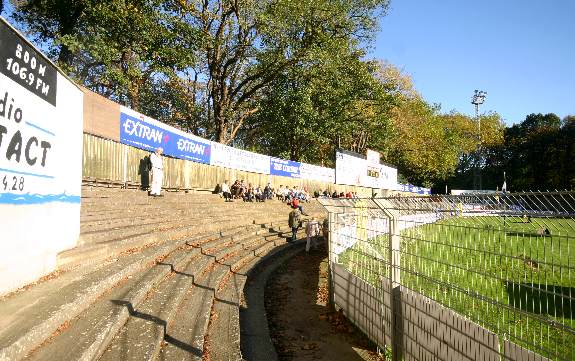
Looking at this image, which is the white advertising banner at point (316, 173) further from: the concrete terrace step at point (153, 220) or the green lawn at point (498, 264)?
the green lawn at point (498, 264)

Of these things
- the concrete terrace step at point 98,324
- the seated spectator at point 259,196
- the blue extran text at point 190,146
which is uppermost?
the blue extran text at point 190,146

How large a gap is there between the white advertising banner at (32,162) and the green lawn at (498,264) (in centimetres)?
422

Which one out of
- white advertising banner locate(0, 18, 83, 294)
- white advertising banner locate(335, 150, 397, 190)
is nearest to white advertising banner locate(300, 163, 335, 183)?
white advertising banner locate(335, 150, 397, 190)

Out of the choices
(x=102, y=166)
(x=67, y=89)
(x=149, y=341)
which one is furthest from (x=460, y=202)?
(x=102, y=166)

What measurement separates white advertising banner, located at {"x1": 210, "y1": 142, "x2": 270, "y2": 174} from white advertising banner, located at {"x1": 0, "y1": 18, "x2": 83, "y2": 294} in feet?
48.9

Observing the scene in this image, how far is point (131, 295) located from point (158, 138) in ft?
37.3

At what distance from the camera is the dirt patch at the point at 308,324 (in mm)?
6059

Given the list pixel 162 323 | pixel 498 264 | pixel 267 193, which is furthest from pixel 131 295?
pixel 267 193

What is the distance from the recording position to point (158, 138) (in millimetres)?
15852

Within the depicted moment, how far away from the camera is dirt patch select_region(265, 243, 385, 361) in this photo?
606 cm

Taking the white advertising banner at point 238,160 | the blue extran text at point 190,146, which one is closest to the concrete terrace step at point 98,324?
the blue extran text at point 190,146

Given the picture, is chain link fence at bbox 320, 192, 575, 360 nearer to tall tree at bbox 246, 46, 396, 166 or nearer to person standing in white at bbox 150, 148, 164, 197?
person standing in white at bbox 150, 148, 164, 197

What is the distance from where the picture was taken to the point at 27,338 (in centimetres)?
349

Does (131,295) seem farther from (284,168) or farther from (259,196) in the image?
(284,168)
